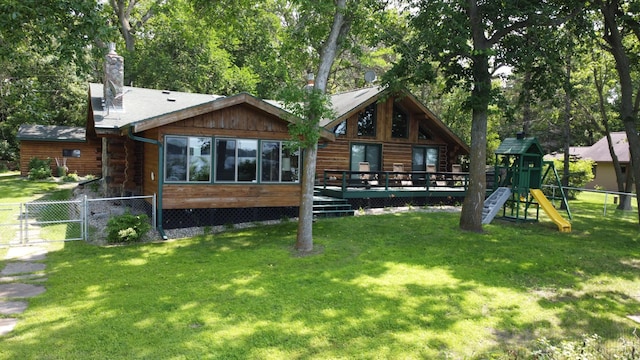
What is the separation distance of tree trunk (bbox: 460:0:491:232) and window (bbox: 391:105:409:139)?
724 cm

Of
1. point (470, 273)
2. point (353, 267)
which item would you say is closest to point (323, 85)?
point (353, 267)

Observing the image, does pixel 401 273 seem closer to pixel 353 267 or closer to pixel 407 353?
pixel 353 267

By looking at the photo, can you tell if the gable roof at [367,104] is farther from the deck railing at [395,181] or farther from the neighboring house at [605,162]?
the neighboring house at [605,162]

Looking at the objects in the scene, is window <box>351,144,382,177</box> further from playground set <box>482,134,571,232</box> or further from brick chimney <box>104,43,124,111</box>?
brick chimney <box>104,43,124,111</box>

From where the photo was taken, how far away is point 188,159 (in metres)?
11.8

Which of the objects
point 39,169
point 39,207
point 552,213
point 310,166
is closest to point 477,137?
point 552,213

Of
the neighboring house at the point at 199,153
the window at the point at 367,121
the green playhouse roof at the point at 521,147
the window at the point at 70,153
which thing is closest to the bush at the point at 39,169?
the window at the point at 70,153

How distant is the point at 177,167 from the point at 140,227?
6.28 feet

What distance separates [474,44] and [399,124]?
25.8 ft

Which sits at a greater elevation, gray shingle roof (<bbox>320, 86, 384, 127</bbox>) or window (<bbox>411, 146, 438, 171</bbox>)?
gray shingle roof (<bbox>320, 86, 384, 127</bbox>)

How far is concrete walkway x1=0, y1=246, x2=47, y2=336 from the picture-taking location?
598 cm

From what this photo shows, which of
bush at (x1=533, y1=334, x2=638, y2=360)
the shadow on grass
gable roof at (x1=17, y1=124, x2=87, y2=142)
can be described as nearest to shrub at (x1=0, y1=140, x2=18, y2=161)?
gable roof at (x1=17, y1=124, x2=87, y2=142)

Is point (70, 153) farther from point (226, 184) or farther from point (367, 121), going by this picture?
point (226, 184)

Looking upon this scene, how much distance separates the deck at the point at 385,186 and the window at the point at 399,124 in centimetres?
209
